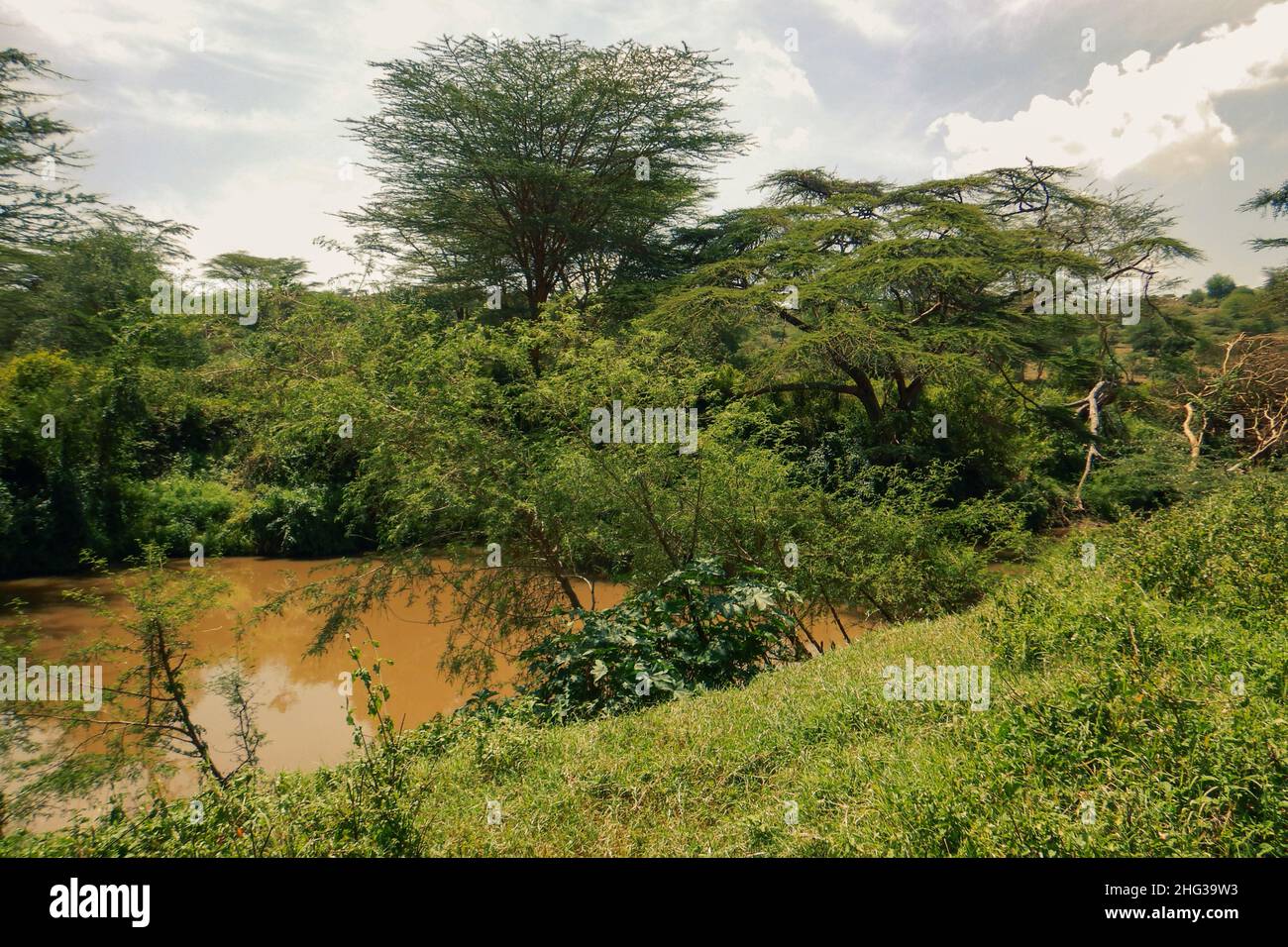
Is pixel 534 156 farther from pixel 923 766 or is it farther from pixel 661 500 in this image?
pixel 923 766

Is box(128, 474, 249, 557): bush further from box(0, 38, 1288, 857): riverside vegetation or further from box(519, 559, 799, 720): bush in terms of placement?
box(519, 559, 799, 720): bush

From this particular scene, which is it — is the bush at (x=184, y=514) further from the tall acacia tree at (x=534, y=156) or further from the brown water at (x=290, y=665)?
the tall acacia tree at (x=534, y=156)

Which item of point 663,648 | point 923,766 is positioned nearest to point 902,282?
point 663,648

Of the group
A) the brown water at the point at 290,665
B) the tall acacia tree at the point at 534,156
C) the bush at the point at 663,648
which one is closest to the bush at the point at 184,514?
the brown water at the point at 290,665

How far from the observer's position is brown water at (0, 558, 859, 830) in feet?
26.0

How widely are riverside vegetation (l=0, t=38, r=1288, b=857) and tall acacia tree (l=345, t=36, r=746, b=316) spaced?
4.1 inches

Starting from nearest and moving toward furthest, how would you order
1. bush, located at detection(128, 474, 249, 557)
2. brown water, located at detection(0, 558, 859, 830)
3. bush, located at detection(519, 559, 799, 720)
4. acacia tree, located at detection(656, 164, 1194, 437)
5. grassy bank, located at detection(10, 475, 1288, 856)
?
1. grassy bank, located at detection(10, 475, 1288, 856)
2. bush, located at detection(519, 559, 799, 720)
3. brown water, located at detection(0, 558, 859, 830)
4. acacia tree, located at detection(656, 164, 1194, 437)
5. bush, located at detection(128, 474, 249, 557)

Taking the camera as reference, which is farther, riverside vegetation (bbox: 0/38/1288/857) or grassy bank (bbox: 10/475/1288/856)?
riverside vegetation (bbox: 0/38/1288/857)

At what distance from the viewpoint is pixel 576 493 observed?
8.69 metres

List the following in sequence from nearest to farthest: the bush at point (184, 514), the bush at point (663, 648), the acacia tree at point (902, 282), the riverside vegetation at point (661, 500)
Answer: the riverside vegetation at point (661, 500), the bush at point (663, 648), the acacia tree at point (902, 282), the bush at point (184, 514)

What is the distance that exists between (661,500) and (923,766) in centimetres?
567

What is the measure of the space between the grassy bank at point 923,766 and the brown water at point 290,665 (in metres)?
3.60

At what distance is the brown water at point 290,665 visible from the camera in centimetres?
793

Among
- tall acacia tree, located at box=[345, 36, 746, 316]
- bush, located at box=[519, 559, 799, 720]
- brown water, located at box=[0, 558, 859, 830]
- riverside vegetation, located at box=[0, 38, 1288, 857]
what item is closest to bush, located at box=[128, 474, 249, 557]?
riverside vegetation, located at box=[0, 38, 1288, 857]
